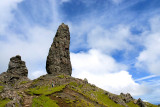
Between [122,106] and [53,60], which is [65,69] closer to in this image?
[53,60]

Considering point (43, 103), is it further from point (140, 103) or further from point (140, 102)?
point (140, 102)

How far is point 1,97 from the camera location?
112ft

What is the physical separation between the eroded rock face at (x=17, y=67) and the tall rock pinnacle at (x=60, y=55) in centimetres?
2299

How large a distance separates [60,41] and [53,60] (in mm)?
16277

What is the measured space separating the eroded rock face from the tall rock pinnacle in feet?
75.4

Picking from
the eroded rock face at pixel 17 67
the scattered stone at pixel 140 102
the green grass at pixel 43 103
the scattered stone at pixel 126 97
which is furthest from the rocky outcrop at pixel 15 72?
the scattered stone at pixel 140 102

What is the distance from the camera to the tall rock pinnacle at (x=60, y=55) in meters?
96.7

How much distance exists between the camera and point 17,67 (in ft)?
349

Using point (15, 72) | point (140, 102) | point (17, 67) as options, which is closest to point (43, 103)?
point (140, 102)

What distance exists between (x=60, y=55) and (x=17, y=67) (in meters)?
35.4

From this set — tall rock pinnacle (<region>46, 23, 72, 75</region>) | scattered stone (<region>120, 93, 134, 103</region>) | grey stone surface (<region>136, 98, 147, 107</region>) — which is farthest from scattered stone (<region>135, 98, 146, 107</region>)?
tall rock pinnacle (<region>46, 23, 72, 75</region>)

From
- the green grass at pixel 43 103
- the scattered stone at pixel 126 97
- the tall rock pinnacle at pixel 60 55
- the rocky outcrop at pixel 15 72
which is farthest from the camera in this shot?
the tall rock pinnacle at pixel 60 55

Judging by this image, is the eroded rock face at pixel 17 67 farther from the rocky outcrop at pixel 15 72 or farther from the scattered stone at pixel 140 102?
the scattered stone at pixel 140 102

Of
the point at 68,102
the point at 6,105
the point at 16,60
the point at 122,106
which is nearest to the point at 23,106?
the point at 6,105
